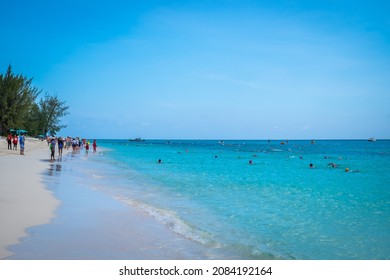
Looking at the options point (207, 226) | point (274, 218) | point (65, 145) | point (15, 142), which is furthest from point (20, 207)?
point (65, 145)

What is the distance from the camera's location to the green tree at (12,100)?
181ft

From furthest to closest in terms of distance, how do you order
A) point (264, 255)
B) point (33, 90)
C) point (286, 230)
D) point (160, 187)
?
point (33, 90) → point (160, 187) → point (286, 230) → point (264, 255)

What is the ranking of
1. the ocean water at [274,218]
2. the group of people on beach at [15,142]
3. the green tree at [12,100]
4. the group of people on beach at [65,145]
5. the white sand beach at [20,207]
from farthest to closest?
1. the green tree at [12,100]
2. the group of people on beach at [15,142]
3. the group of people on beach at [65,145]
4. the ocean water at [274,218]
5. the white sand beach at [20,207]

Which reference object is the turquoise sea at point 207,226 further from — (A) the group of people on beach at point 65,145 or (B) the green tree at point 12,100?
(B) the green tree at point 12,100

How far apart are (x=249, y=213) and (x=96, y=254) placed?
667 cm

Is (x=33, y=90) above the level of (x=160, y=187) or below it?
above

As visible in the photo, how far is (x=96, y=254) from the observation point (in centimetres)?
616

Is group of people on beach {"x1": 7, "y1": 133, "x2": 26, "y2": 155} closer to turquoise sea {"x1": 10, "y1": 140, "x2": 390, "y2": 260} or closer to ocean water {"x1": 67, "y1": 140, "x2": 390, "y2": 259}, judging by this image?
turquoise sea {"x1": 10, "y1": 140, "x2": 390, "y2": 260}

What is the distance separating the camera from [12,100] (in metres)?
56.6

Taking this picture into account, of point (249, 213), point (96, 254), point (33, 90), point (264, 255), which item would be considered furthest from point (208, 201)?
point (33, 90)

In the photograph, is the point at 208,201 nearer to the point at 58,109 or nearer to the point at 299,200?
the point at 299,200

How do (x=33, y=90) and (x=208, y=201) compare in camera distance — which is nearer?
(x=208, y=201)

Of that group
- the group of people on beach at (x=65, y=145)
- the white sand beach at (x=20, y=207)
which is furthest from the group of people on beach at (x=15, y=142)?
the white sand beach at (x=20, y=207)
